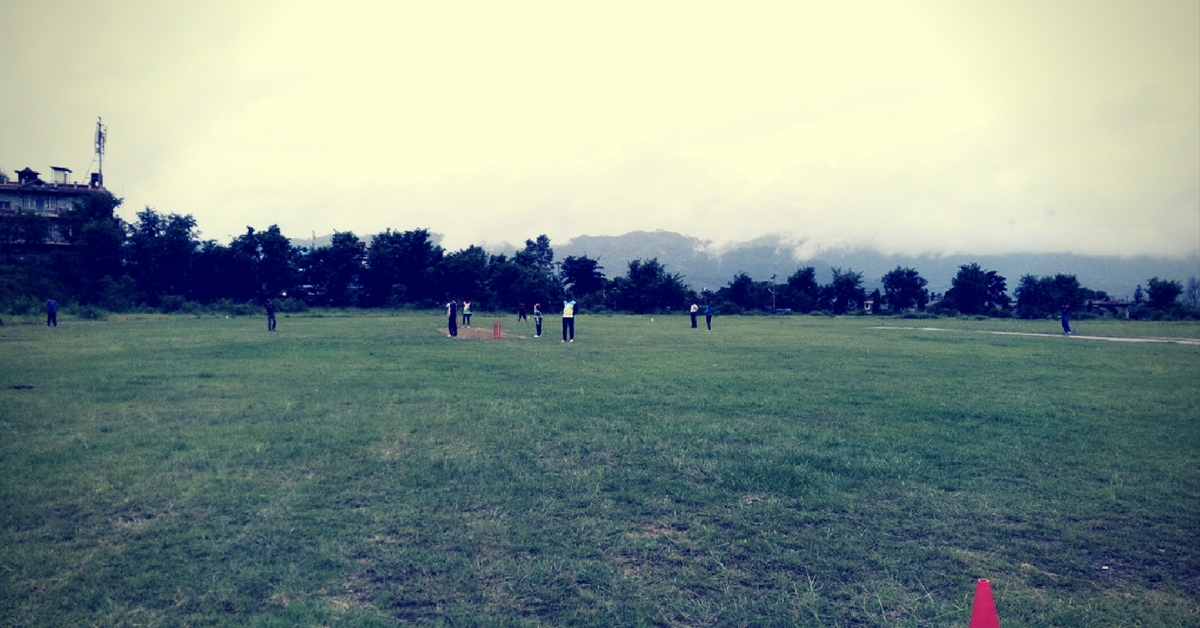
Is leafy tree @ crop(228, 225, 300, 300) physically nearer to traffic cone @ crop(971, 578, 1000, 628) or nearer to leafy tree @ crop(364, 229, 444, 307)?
leafy tree @ crop(364, 229, 444, 307)

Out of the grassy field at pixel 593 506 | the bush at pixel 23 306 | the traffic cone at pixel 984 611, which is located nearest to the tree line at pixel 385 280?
the bush at pixel 23 306

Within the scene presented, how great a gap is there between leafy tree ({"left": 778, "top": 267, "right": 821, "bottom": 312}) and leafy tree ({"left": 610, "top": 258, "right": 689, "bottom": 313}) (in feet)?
45.1

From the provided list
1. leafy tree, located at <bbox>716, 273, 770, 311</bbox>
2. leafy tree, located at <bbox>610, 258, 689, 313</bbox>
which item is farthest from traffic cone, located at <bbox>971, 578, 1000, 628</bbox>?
leafy tree, located at <bbox>716, 273, 770, 311</bbox>

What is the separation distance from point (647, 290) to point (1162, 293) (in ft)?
169

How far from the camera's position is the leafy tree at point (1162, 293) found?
Answer: 230 feet

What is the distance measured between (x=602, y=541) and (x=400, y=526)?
173 cm

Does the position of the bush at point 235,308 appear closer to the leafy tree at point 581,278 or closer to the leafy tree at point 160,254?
the leafy tree at point 160,254

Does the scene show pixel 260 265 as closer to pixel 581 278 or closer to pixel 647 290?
pixel 581 278

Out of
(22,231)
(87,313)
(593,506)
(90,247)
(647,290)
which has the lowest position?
(593,506)

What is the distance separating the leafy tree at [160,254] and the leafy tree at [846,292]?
71381mm

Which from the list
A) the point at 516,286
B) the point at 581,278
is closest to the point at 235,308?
the point at 516,286

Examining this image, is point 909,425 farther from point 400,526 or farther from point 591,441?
point 400,526

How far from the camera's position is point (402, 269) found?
263 feet

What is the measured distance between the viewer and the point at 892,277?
88.8 metres
